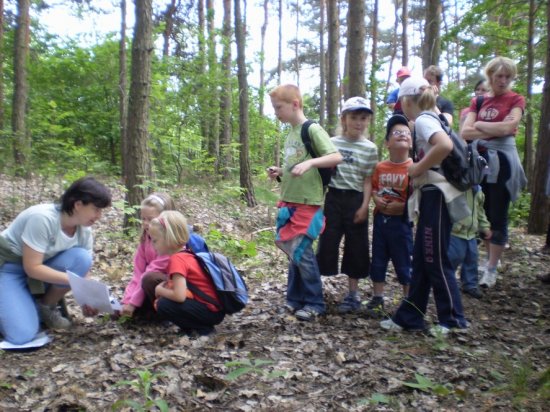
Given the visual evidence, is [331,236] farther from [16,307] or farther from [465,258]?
[16,307]

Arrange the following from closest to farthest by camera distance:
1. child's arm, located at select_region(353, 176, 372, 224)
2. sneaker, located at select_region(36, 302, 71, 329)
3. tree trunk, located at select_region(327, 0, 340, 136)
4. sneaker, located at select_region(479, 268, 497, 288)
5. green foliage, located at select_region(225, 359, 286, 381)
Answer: green foliage, located at select_region(225, 359, 286, 381)
sneaker, located at select_region(36, 302, 71, 329)
child's arm, located at select_region(353, 176, 372, 224)
sneaker, located at select_region(479, 268, 497, 288)
tree trunk, located at select_region(327, 0, 340, 136)

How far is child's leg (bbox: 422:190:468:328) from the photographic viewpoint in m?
3.37

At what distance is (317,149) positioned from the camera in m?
3.79

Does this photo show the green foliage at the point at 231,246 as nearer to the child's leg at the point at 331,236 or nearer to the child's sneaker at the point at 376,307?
the child's leg at the point at 331,236

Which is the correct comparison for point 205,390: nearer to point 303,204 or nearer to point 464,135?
point 303,204

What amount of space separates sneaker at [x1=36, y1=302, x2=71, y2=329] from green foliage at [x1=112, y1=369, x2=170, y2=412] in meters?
1.20

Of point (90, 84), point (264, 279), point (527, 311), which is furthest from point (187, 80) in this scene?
point (527, 311)

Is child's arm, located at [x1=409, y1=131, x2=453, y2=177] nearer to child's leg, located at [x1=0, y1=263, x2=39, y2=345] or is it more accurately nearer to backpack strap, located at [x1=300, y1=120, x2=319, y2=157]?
backpack strap, located at [x1=300, y1=120, x2=319, y2=157]

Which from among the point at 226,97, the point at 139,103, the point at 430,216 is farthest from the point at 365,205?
the point at 226,97

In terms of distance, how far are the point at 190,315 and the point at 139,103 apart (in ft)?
13.2

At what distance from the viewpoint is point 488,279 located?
16.0 feet

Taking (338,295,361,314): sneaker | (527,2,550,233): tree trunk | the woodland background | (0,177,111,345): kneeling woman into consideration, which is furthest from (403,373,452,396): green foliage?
(527,2,550,233): tree trunk

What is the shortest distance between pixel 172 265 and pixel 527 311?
10.3 ft

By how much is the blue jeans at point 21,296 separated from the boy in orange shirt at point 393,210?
242 cm
